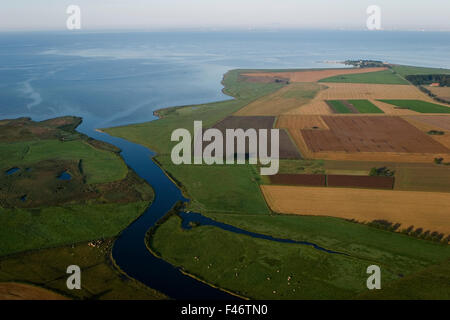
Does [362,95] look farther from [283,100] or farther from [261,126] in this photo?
[261,126]

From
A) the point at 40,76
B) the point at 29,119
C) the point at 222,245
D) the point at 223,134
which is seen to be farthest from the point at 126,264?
the point at 40,76

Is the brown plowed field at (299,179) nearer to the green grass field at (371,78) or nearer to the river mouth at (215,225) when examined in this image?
the river mouth at (215,225)

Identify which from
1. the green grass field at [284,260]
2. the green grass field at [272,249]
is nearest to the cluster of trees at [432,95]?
the green grass field at [272,249]

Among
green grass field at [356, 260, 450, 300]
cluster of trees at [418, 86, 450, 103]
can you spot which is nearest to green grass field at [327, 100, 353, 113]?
cluster of trees at [418, 86, 450, 103]

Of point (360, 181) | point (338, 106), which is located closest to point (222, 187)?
point (360, 181)

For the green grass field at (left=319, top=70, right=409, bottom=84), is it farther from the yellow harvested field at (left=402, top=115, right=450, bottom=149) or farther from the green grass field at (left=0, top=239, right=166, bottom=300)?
the green grass field at (left=0, top=239, right=166, bottom=300)
